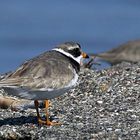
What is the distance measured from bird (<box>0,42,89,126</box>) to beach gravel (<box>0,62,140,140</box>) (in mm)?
305

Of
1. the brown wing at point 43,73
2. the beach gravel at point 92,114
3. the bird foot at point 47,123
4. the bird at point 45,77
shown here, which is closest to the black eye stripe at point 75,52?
the bird at point 45,77

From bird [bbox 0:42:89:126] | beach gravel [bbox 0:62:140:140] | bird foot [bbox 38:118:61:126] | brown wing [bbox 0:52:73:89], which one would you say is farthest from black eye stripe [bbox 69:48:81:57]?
bird foot [bbox 38:118:61:126]

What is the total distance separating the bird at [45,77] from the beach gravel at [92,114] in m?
0.30

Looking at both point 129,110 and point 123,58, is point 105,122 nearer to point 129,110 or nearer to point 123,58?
point 129,110

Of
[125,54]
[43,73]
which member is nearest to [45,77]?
[43,73]

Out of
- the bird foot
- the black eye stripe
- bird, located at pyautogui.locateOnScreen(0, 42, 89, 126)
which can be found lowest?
the bird foot

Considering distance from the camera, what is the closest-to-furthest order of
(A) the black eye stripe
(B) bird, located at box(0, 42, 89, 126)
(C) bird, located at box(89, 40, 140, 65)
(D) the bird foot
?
(B) bird, located at box(0, 42, 89, 126) → (D) the bird foot → (A) the black eye stripe → (C) bird, located at box(89, 40, 140, 65)

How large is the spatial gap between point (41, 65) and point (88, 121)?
2.70 feet

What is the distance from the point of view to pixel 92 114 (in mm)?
10461

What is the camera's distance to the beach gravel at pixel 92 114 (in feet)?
31.2

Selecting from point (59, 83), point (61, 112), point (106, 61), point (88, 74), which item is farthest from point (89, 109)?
point (106, 61)

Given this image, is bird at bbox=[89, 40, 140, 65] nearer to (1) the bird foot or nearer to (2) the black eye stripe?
(2) the black eye stripe

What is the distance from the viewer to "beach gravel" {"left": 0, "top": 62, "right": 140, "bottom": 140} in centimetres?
951

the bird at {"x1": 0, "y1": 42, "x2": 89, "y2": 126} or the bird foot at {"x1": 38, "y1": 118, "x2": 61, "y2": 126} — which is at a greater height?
the bird at {"x1": 0, "y1": 42, "x2": 89, "y2": 126}
